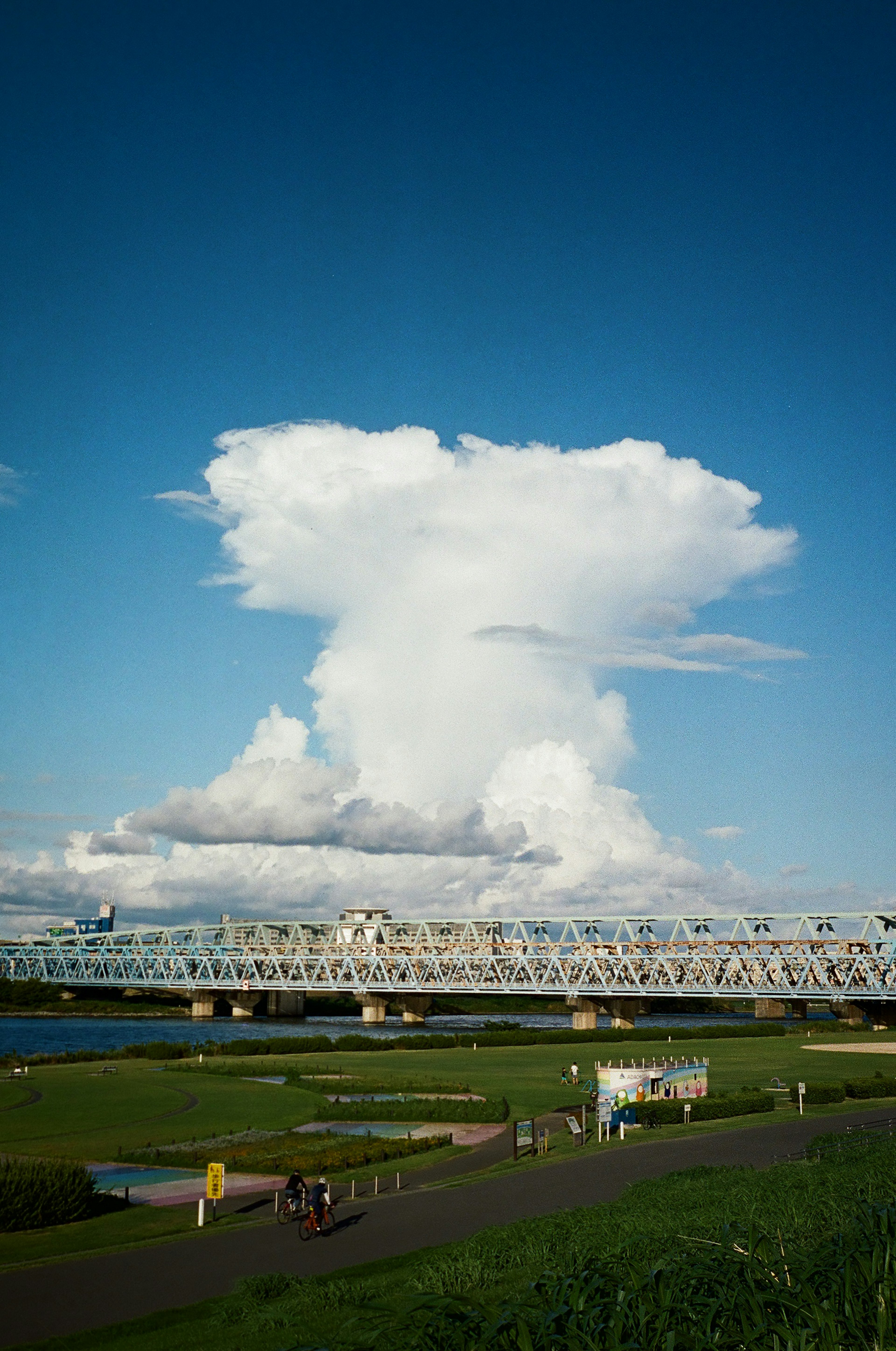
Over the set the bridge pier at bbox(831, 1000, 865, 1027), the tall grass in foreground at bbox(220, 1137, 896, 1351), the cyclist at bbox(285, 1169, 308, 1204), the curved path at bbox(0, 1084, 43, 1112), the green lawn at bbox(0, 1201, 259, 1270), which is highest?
the tall grass in foreground at bbox(220, 1137, 896, 1351)

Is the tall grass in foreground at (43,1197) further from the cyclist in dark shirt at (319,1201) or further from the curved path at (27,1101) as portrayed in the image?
the curved path at (27,1101)

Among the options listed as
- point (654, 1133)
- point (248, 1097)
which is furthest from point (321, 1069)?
point (654, 1133)

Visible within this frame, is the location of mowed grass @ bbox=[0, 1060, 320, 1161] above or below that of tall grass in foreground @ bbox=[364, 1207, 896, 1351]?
below

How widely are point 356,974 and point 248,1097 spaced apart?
128 metres

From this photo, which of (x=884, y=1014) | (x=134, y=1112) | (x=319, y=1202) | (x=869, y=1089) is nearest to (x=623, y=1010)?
(x=884, y=1014)

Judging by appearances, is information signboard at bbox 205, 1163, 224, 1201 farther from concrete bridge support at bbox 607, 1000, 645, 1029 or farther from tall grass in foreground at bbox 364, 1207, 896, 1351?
concrete bridge support at bbox 607, 1000, 645, 1029

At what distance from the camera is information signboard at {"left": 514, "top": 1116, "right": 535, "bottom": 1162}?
42188 mm

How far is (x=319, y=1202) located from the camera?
29.1 metres

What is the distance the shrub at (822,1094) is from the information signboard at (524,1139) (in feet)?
75.2

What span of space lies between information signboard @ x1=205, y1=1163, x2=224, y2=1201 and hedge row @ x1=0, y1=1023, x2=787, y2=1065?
6370 centimetres

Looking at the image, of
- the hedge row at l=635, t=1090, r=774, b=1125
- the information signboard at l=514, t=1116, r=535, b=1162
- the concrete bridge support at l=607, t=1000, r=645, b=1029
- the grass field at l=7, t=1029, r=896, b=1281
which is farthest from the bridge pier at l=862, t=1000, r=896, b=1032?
the information signboard at l=514, t=1116, r=535, b=1162

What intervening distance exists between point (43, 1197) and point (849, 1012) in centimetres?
14810

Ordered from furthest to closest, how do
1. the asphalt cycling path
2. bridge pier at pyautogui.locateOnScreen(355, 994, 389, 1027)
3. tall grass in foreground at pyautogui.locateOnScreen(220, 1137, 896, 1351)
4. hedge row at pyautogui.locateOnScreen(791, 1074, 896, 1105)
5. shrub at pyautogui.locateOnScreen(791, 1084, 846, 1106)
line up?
bridge pier at pyautogui.locateOnScreen(355, 994, 389, 1027)
hedge row at pyautogui.locateOnScreen(791, 1074, 896, 1105)
shrub at pyautogui.locateOnScreen(791, 1084, 846, 1106)
the asphalt cycling path
tall grass in foreground at pyautogui.locateOnScreen(220, 1137, 896, 1351)

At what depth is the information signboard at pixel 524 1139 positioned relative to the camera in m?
42.2
